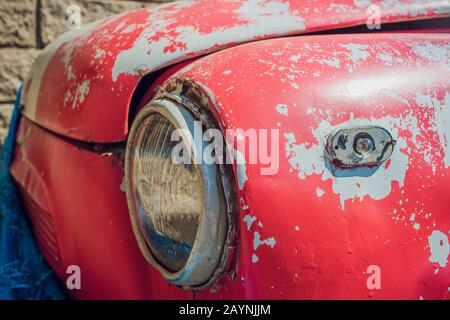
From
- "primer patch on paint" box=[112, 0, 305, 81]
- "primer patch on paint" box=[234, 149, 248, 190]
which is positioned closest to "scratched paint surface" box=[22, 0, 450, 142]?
"primer patch on paint" box=[112, 0, 305, 81]

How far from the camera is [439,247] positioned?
90 cm

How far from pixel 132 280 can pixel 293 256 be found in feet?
1.41

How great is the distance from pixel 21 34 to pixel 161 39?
190cm

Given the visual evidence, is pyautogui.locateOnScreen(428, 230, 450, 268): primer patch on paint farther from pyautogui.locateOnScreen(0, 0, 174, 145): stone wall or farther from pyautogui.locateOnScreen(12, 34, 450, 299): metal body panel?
pyautogui.locateOnScreen(0, 0, 174, 145): stone wall

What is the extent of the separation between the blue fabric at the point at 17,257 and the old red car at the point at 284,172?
14.2 inches

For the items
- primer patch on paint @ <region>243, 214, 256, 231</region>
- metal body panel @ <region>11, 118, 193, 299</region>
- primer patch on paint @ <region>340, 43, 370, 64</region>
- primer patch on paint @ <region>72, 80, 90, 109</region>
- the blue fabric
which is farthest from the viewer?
the blue fabric

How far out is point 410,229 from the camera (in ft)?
2.92

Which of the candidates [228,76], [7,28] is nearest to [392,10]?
[228,76]

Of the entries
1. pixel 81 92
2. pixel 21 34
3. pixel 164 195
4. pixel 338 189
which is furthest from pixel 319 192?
pixel 21 34

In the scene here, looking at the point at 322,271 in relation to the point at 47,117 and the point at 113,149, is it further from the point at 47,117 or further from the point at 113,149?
the point at 47,117

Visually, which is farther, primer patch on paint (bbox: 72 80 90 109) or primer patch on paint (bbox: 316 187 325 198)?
primer patch on paint (bbox: 72 80 90 109)

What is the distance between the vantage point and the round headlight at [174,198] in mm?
885

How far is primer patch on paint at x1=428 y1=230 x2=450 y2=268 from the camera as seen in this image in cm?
90

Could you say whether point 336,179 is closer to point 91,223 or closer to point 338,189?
point 338,189
